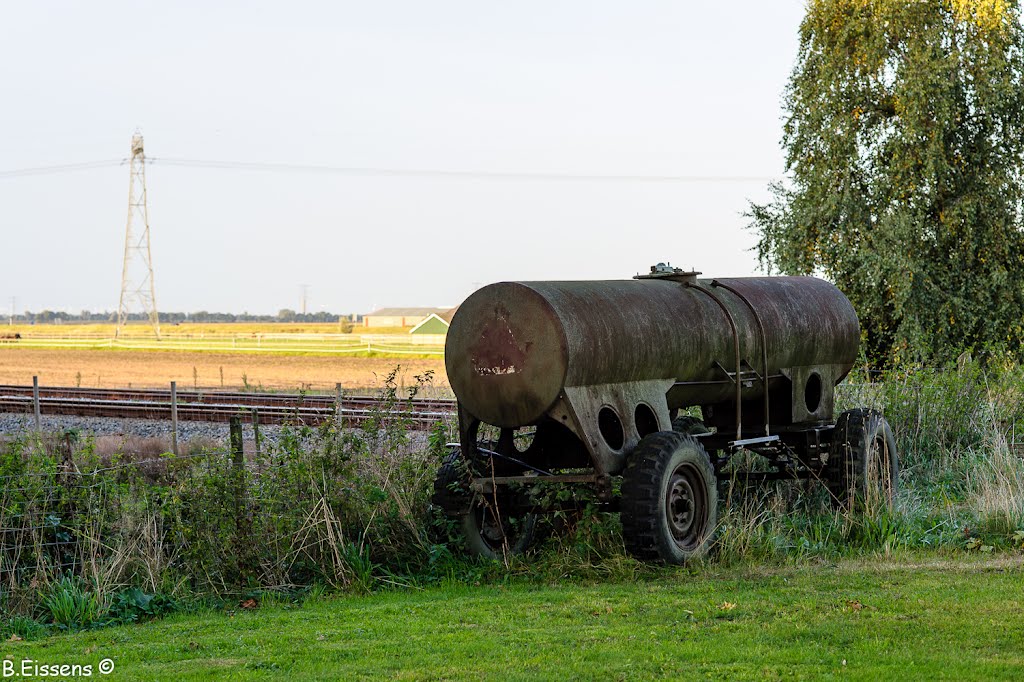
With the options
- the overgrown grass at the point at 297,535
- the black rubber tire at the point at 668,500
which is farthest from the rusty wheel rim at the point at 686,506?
the overgrown grass at the point at 297,535

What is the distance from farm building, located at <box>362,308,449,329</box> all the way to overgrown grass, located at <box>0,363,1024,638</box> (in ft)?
363

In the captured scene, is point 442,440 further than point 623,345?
Yes

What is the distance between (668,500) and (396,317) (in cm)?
12130

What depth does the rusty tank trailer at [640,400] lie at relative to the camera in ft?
29.8

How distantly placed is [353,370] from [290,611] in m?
38.4

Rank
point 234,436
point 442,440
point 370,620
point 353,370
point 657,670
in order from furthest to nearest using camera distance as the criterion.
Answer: point 353,370 < point 442,440 < point 234,436 < point 370,620 < point 657,670

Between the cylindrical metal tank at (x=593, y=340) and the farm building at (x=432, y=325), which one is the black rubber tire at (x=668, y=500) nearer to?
the cylindrical metal tank at (x=593, y=340)

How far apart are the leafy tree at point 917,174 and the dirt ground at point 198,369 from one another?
43.7 ft

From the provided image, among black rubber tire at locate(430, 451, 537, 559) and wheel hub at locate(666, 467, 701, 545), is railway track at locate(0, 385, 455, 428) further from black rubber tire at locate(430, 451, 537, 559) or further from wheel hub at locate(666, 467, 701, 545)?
wheel hub at locate(666, 467, 701, 545)

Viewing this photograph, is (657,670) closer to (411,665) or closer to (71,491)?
(411,665)

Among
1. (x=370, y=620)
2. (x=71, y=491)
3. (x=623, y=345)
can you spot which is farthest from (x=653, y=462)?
(x=71, y=491)

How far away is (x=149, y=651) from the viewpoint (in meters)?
7.14

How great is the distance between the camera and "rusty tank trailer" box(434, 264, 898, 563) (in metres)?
9.08

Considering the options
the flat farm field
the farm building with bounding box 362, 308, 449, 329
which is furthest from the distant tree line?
the flat farm field
